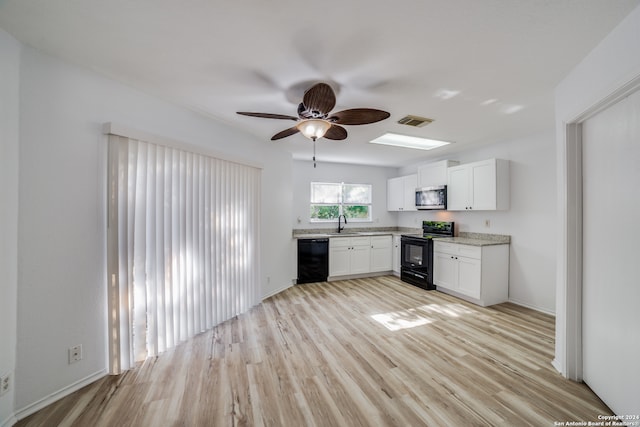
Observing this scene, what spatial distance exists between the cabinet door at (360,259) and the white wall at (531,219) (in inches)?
88.7

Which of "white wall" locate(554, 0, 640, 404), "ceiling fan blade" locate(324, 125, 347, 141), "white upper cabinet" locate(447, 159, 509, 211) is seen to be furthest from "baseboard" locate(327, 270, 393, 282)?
"white wall" locate(554, 0, 640, 404)

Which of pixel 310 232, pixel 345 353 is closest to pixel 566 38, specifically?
pixel 345 353

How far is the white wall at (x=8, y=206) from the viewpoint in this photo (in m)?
1.51

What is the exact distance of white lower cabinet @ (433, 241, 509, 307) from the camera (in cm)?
362

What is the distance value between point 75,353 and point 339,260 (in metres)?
3.89

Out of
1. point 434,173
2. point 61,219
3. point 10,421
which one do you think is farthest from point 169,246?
point 434,173

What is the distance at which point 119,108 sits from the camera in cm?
211

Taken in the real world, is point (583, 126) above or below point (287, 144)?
→ below

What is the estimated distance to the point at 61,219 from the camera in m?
1.79

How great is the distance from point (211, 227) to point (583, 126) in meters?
3.64

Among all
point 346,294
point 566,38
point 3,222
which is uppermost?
point 566,38

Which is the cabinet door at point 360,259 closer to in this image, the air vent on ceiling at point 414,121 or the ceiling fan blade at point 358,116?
the air vent on ceiling at point 414,121

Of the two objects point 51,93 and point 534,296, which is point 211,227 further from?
point 534,296

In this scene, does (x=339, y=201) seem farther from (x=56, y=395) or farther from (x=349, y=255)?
(x=56, y=395)
